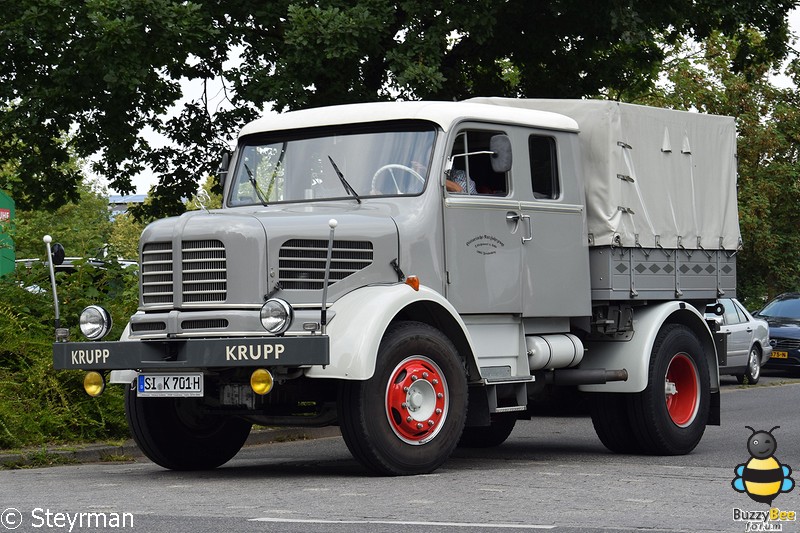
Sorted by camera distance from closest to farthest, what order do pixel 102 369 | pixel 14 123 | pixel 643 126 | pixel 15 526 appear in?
pixel 15 526, pixel 102 369, pixel 643 126, pixel 14 123

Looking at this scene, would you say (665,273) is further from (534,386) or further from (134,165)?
(134,165)

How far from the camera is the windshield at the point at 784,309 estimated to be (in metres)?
30.0

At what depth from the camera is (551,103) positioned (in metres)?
12.7

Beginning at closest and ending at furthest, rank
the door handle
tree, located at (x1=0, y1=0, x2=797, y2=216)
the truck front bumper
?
1. the truck front bumper
2. the door handle
3. tree, located at (x1=0, y1=0, x2=797, y2=216)

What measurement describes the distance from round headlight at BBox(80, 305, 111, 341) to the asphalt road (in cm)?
109

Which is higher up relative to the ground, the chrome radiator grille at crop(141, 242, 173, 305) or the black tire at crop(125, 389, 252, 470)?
the chrome radiator grille at crop(141, 242, 173, 305)

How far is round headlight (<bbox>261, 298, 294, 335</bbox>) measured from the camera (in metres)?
9.98

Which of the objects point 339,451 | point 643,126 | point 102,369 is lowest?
point 339,451

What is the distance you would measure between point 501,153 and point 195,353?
2809 mm

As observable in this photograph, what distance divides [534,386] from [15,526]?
17.6 feet

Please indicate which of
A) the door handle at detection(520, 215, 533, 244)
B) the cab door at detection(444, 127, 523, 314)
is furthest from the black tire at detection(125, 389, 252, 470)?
the door handle at detection(520, 215, 533, 244)

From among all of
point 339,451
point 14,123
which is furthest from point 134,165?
point 339,451

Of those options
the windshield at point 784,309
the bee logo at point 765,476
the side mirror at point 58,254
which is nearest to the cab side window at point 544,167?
the side mirror at point 58,254

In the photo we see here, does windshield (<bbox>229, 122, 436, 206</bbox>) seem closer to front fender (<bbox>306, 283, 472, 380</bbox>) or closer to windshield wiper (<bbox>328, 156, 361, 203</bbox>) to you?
windshield wiper (<bbox>328, 156, 361, 203</bbox>)
